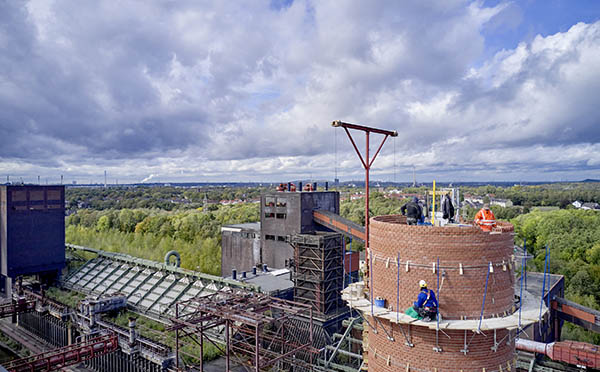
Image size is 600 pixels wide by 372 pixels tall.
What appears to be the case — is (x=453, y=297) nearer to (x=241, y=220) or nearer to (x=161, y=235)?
(x=161, y=235)

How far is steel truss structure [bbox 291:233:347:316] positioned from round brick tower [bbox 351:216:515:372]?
47.5 feet

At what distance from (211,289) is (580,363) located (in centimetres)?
2484

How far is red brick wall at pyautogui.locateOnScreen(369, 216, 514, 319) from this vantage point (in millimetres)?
11883

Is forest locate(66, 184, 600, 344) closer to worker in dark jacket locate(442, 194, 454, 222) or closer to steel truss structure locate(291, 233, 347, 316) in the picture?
steel truss structure locate(291, 233, 347, 316)

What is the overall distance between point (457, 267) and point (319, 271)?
53.7 ft

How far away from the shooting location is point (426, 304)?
1143cm

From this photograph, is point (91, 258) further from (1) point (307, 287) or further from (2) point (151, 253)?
(1) point (307, 287)

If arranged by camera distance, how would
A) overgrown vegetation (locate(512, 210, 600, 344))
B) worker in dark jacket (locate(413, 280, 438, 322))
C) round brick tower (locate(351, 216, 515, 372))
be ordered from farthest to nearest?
overgrown vegetation (locate(512, 210, 600, 344))
round brick tower (locate(351, 216, 515, 372))
worker in dark jacket (locate(413, 280, 438, 322))

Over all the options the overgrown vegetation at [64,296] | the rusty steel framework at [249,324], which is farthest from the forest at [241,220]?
the rusty steel framework at [249,324]

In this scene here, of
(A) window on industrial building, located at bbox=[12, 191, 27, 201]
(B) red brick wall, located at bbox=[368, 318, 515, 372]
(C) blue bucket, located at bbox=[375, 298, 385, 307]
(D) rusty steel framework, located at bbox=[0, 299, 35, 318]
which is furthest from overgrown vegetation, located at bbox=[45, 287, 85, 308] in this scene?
(B) red brick wall, located at bbox=[368, 318, 515, 372]

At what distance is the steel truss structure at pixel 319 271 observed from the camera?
89.7 feet

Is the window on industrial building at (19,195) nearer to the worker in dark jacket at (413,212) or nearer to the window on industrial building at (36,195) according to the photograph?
the window on industrial building at (36,195)

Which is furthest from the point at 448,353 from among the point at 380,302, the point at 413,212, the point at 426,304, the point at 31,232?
the point at 31,232

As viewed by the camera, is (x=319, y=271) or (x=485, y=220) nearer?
(x=485, y=220)
